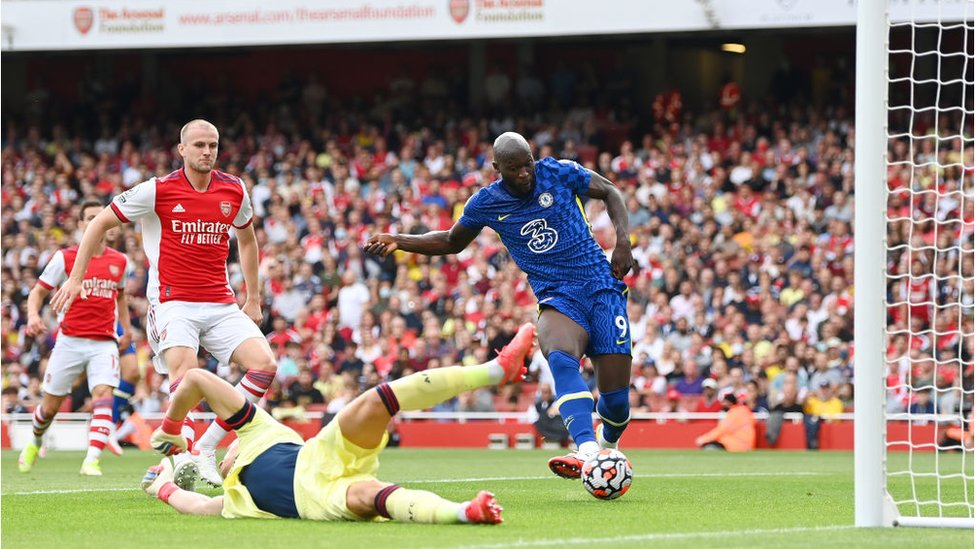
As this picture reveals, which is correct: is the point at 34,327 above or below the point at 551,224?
below

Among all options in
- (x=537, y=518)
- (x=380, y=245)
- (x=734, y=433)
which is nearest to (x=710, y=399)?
(x=734, y=433)

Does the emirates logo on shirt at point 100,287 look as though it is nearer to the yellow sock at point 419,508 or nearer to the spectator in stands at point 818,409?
the yellow sock at point 419,508

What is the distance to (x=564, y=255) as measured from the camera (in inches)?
387

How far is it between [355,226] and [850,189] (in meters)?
7.90

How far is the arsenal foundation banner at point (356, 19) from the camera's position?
23.8m

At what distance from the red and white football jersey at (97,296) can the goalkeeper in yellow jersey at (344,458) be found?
6429 mm

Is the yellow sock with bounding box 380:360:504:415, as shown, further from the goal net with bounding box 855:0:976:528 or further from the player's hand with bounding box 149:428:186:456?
the goal net with bounding box 855:0:976:528

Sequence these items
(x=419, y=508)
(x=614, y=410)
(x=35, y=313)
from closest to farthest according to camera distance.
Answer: (x=419, y=508)
(x=614, y=410)
(x=35, y=313)

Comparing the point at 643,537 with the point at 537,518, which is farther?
the point at 537,518

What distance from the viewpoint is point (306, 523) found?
7.43 m

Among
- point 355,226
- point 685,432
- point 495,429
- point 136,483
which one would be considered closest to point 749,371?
point 685,432

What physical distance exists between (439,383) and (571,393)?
2429 mm

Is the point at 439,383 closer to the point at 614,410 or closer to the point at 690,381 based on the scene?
the point at 614,410

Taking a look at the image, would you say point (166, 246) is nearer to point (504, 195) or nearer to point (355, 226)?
point (504, 195)
